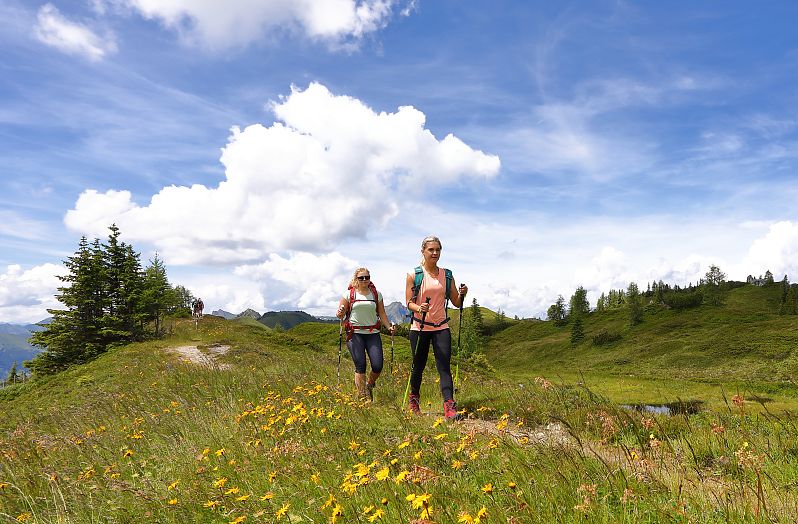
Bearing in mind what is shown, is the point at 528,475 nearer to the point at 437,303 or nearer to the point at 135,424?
the point at 437,303

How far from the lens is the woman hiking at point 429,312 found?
7.31 metres

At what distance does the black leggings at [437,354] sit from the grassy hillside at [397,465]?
32.0 inches

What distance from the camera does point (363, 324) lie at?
8484 millimetres

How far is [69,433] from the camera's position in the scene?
822 centimetres

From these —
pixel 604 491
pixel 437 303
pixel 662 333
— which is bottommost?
pixel 662 333

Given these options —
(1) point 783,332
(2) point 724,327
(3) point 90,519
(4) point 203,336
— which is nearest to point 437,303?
(3) point 90,519

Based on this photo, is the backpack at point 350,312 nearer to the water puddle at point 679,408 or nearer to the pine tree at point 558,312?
the water puddle at point 679,408

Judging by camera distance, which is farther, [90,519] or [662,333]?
[662,333]

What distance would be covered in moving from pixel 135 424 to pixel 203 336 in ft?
94.6

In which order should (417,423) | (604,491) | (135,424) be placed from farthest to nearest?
1. (135,424)
2. (417,423)
3. (604,491)

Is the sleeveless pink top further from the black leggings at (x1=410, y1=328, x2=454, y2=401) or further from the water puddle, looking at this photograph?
the water puddle

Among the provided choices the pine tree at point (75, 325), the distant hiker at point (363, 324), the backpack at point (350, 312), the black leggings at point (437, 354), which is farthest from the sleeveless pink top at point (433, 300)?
the pine tree at point (75, 325)

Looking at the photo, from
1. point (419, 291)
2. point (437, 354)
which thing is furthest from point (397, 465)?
point (419, 291)

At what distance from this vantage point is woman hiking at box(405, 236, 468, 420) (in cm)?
731
